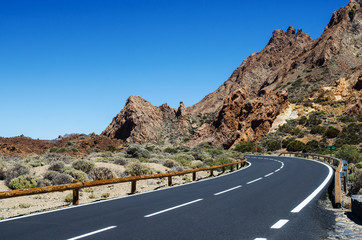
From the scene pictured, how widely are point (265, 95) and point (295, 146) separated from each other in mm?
22053

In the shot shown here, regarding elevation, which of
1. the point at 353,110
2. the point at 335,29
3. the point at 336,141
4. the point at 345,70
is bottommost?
the point at 336,141

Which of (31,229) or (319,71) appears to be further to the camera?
Answer: (319,71)

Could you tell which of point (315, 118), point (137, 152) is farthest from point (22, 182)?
point (315, 118)

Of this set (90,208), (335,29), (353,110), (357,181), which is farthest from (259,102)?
(90,208)

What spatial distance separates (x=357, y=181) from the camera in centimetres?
1257

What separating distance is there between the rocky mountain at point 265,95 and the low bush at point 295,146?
461 inches

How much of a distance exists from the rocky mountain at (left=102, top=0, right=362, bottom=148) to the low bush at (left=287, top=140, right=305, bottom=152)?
461 inches

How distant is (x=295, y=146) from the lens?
192 feet

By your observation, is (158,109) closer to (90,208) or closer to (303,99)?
(303,99)

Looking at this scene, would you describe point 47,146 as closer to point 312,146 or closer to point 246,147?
point 246,147

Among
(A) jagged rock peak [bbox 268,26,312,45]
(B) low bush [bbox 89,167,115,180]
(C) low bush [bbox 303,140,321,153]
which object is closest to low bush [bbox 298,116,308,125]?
(C) low bush [bbox 303,140,321,153]

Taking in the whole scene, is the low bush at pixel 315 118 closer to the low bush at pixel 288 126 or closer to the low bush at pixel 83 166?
the low bush at pixel 288 126

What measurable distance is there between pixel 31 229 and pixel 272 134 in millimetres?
66619

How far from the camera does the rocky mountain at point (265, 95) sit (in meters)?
73.6
